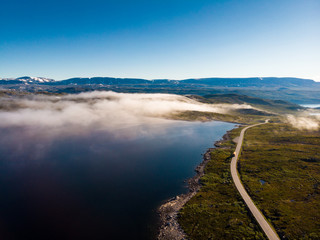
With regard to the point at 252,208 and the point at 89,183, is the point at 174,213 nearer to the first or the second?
the point at 252,208

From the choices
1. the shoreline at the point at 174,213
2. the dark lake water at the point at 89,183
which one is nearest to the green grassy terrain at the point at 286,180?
the shoreline at the point at 174,213

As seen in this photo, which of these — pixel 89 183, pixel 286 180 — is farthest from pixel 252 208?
pixel 89 183

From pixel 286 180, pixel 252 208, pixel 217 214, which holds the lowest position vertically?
pixel 286 180

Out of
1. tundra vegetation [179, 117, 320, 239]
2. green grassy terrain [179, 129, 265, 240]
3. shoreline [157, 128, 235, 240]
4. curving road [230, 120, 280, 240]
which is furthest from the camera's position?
tundra vegetation [179, 117, 320, 239]

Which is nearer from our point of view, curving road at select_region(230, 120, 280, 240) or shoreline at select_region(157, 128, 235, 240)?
curving road at select_region(230, 120, 280, 240)

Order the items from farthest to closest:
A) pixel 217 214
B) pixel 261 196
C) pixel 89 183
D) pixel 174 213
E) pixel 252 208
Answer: pixel 89 183, pixel 261 196, pixel 252 208, pixel 217 214, pixel 174 213

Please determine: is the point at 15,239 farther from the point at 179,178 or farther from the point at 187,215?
the point at 179,178

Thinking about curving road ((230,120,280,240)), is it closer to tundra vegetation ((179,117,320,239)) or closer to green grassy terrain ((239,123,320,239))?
tundra vegetation ((179,117,320,239))

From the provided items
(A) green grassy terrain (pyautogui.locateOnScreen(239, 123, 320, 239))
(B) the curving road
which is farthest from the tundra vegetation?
(B) the curving road
